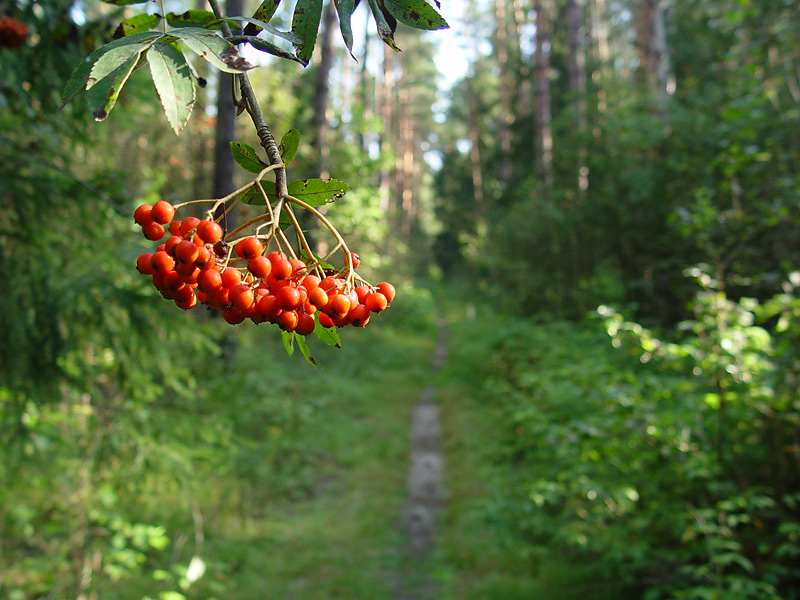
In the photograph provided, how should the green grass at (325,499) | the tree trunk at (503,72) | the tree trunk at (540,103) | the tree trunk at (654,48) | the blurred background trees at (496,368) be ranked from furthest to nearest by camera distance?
1. the tree trunk at (503,72)
2. the tree trunk at (540,103)
3. the tree trunk at (654,48)
4. the green grass at (325,499)
5. the blurred background trees at (496,368)

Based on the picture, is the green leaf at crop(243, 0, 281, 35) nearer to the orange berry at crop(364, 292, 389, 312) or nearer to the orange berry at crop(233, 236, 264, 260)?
the orange berry at crop(233, 236, 264, 260)

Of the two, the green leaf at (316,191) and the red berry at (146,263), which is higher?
the green leaf at (316,191)

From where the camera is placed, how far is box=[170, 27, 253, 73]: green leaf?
0.63m

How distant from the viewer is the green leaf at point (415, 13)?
0.85 m

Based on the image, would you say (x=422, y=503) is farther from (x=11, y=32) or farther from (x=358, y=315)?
(x=358, y=315)

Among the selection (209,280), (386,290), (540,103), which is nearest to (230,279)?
(209,280)

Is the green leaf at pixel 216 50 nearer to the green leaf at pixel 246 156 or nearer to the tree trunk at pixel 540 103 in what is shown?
the green leaf at pixel 246 156

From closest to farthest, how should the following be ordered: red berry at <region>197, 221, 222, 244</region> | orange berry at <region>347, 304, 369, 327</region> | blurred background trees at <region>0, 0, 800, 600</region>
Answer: red berry at <region>197, 221, 222, 244</region> → orange berry at <region>347, 304, 369, 327</region> → blurred background trees at <region>0, 0, 800, 600</region>

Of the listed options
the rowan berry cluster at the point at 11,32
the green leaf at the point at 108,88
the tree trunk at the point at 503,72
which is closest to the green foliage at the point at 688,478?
the green leaf at the point at 108,88

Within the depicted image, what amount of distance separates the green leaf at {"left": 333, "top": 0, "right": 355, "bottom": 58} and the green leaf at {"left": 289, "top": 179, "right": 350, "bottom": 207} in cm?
20

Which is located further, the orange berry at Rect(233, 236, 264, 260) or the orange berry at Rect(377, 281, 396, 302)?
the orange berry at Rect(377, 281, 396, 302)

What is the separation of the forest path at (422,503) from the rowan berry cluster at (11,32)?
420cm

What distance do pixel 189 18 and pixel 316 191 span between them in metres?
0.42

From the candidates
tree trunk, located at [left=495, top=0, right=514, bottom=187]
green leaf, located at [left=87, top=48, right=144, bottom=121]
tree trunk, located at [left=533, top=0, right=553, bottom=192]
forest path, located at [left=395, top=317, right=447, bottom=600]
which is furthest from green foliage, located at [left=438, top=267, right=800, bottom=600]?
tree trunk, located at [left=495, top=0, right=514, bottom=187]
